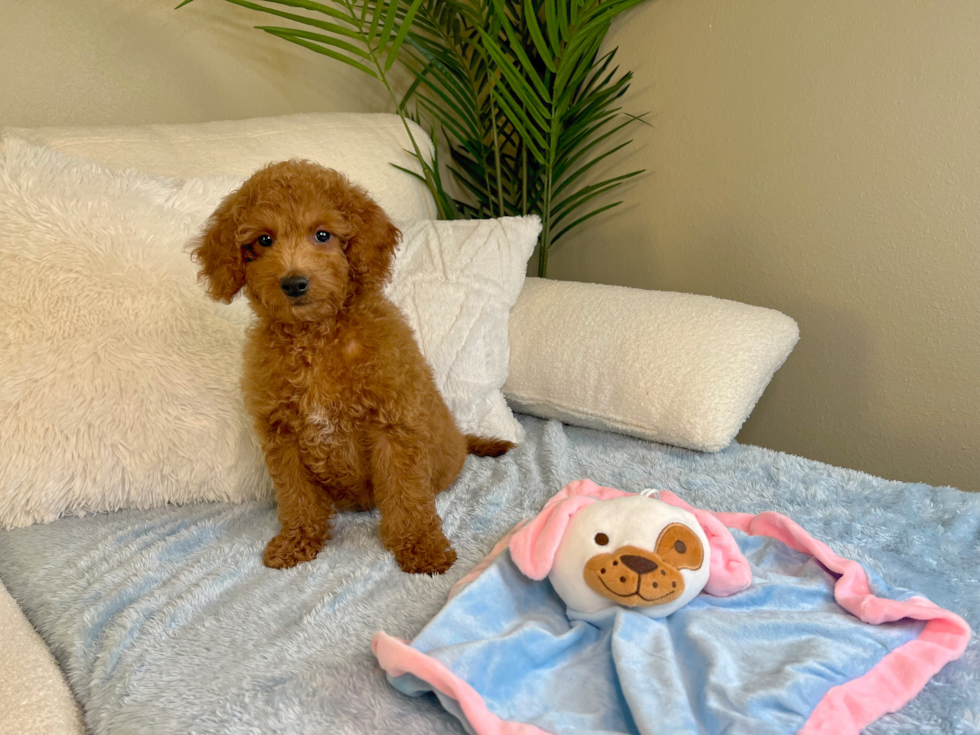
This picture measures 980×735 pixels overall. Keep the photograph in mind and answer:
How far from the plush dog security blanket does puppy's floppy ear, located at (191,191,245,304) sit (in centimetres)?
64

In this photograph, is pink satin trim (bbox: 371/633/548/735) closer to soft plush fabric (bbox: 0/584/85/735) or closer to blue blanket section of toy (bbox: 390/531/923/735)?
blue blanket section of toy (bbox: 390/531/923/735)

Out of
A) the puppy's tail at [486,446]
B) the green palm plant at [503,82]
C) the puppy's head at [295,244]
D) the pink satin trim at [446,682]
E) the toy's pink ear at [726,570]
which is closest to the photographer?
the pink satin trim at [446,682]

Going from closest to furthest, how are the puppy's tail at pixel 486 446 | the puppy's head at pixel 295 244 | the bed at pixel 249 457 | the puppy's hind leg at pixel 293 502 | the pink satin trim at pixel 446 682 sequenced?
the pink satin trim at pixel 446 682
the bed at pixel 249 457
the puppy's head at pixel 295 244
the puppy's hind leg at pixel 293 502
the puppy's tail at pixel 486 446

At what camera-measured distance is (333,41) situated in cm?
187

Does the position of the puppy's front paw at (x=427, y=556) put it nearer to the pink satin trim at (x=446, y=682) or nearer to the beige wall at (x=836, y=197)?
the pink satin trim at (x=446, y=682)

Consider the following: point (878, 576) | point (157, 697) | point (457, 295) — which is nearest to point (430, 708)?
point (157, 697)

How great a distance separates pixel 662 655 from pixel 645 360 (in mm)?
842

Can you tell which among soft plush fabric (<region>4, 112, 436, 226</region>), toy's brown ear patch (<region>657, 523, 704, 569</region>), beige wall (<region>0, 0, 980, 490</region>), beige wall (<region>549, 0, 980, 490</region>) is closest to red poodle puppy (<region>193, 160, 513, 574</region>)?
toy's brown ear patch (<region>657, 523, 704, 569</region>)

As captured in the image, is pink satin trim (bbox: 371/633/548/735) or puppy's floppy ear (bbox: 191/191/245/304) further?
puppy's floppy ear (bbox: 191/191/245/304)

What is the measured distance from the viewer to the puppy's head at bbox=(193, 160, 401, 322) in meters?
1.13

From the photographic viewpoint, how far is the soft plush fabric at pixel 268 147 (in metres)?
1.57

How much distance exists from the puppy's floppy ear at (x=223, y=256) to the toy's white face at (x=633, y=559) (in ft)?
2.29

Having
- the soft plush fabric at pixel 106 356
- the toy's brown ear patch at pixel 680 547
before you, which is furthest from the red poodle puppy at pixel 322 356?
the toy's brown ear patch at pixel 680 547

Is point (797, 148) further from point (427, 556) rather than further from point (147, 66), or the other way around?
point (147, 66)
